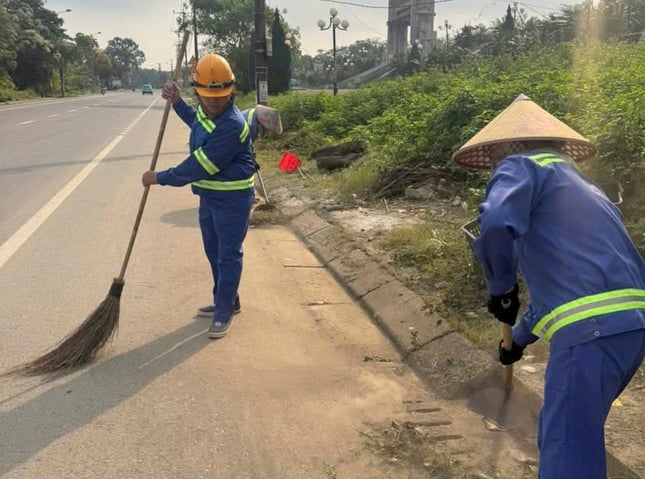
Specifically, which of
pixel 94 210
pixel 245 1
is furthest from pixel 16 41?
pixel 94 210

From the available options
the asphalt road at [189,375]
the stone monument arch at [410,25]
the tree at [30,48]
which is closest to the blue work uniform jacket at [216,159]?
the asphalt road at [189,375]

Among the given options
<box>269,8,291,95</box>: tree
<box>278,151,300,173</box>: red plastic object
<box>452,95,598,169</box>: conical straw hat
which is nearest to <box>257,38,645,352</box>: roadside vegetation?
<box>278,151,300,173</box>: red plastic object

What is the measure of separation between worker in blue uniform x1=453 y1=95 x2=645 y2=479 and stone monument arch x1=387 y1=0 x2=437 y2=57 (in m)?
62.8

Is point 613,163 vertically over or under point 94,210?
over

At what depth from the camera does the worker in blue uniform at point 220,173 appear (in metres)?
4.12

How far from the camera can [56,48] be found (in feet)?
202

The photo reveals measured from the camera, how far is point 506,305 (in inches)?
Result: 89.2

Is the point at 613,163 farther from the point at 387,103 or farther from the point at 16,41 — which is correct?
the point at 16,41

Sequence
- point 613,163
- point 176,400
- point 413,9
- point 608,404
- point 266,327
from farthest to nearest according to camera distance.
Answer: point 413,9 < point 613,163 < point 266,327 < point 176,400 < point 608,404

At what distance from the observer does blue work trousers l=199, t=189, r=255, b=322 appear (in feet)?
14.2

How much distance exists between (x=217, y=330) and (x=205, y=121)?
143 centimetres

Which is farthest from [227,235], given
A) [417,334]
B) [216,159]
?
[417,334]

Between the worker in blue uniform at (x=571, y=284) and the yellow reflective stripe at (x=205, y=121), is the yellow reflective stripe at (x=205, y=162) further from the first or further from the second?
the worker in blue uniform at (x=571, y=284)

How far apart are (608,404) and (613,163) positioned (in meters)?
3.74
